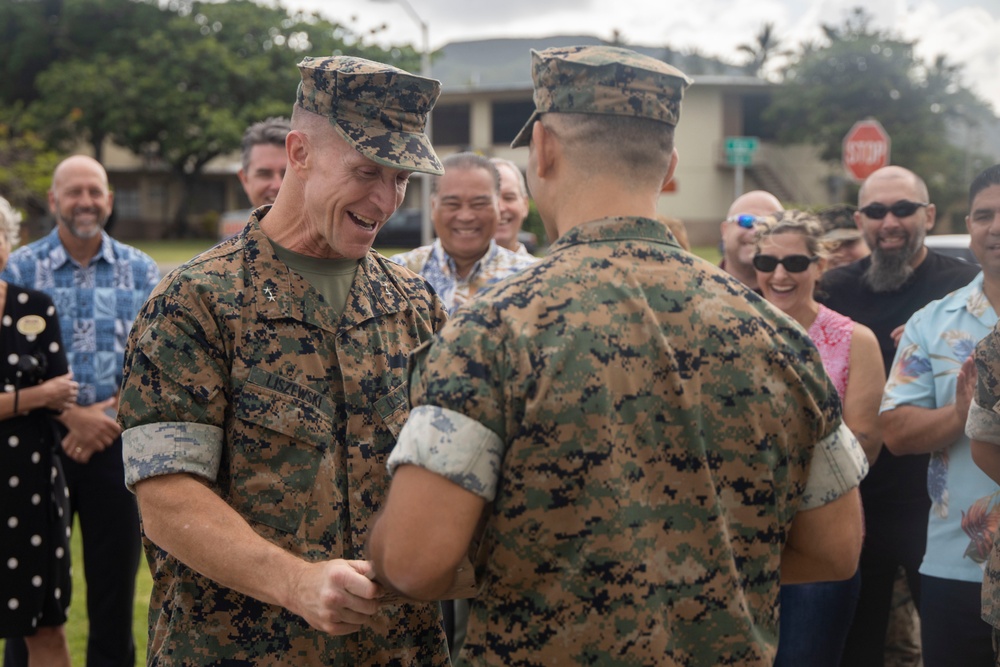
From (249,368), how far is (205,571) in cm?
47

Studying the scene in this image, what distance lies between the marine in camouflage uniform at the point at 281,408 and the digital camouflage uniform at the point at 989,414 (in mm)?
1544

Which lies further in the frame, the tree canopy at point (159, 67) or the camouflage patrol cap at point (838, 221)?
the tree canopy at point (159, 67)

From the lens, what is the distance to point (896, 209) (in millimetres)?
5004

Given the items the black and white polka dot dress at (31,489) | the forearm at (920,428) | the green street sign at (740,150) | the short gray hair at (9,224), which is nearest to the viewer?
the forearm at (920,428)

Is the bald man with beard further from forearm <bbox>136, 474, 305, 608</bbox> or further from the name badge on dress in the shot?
forearm <bbox>136, 474, 305, 608</bbox>

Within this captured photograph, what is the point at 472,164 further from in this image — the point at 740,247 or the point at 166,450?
the point at 166,450

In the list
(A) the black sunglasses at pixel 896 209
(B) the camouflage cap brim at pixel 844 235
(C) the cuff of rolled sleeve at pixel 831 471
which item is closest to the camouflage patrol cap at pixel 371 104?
(C) the cuff of rolled sleeve at pixel 831 471

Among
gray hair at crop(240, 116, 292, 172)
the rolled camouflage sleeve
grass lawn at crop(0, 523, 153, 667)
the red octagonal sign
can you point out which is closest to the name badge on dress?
gray hair at crop(240, 116, 292, 172)

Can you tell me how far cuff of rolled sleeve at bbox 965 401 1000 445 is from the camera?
2.86 meters

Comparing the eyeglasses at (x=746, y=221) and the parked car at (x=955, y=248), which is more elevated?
the eyeglasses at (x=746, y=221)

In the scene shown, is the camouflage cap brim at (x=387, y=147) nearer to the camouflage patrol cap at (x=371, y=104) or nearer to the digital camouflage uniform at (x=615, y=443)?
the camouflage patrol cap at (x=371, y=104)

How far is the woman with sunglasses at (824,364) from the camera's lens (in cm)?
391

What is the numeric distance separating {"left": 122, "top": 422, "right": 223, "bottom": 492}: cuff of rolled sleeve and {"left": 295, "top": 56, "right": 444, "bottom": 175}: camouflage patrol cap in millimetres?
777

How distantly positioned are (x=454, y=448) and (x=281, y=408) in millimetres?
830
